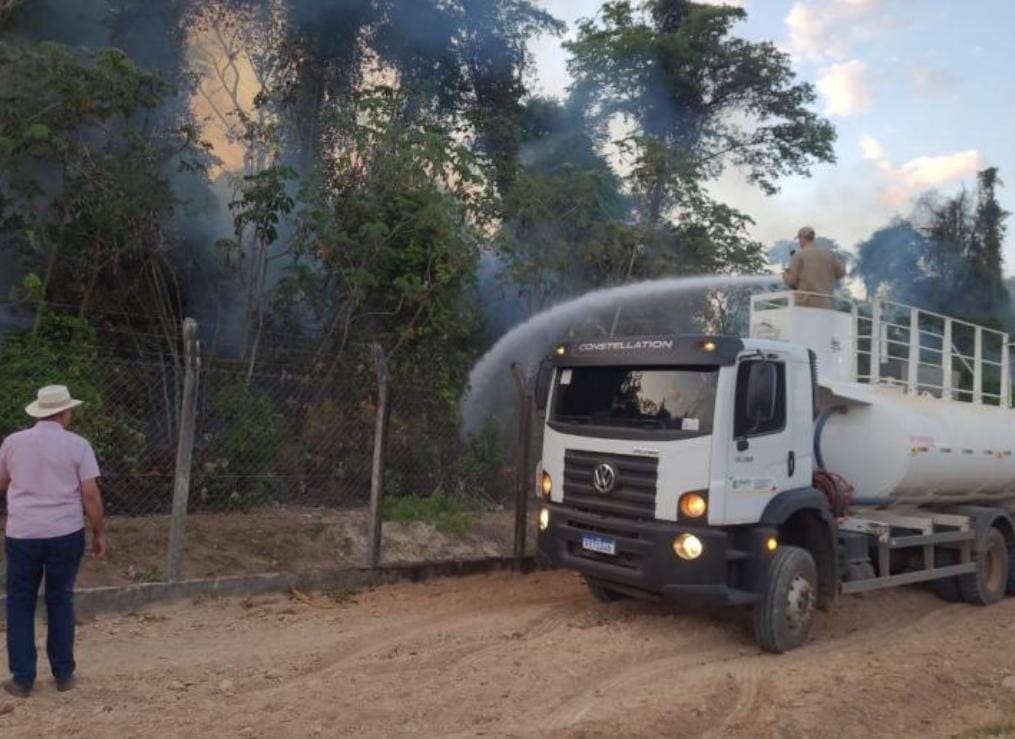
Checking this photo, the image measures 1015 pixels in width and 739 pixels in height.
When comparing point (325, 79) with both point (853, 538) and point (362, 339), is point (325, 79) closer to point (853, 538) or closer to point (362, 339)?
point (362, 339)

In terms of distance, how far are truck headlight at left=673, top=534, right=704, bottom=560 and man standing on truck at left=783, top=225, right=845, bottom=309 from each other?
9.99 feet

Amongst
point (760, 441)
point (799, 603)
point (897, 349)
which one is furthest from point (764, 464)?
point (897, 349)

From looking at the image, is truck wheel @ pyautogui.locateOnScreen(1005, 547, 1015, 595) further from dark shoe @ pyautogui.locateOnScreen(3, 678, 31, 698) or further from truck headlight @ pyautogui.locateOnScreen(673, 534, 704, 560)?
dark shoe @ pyautogui.locateOnScreen(3, 678, 31, 698)

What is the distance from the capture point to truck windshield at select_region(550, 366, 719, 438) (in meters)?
6.98

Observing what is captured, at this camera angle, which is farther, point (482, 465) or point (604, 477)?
point (482, 465)

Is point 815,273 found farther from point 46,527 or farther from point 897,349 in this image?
point 46,527

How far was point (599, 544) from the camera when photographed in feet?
23.8

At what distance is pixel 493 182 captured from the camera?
1447cm

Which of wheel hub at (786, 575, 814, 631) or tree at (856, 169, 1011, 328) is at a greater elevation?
tree at (856, 169, 1011, 328)

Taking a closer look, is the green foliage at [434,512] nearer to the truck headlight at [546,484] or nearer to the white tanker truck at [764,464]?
the white tanker truck at [764,464]

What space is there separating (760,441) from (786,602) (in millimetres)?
1278

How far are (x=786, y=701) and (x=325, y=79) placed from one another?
39.3 feet

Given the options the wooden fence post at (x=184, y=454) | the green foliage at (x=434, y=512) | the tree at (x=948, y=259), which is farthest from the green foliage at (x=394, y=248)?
the tree at (x=948, y=259)

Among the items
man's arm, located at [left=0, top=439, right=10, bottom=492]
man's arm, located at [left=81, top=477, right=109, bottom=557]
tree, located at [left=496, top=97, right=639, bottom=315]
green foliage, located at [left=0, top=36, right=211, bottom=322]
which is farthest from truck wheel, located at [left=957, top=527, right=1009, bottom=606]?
green foliage, located at [left=0, top=36, right=211, bottom=322]
